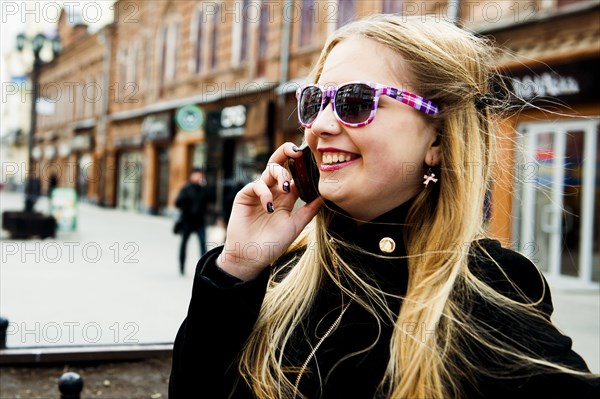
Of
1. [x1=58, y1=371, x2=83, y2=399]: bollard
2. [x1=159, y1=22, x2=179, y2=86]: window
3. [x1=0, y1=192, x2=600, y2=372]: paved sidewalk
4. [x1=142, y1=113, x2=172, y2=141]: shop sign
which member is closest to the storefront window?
[x1=142, y1=113, x2=172, y2=141]: shop sign

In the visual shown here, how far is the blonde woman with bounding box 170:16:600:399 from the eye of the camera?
123 cm

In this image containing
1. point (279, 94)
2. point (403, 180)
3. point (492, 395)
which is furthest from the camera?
point (279, 94)

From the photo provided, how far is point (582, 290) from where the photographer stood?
28.2 feet

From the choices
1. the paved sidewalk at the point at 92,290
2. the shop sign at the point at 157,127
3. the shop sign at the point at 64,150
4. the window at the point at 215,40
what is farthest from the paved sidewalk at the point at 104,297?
the shop sign at the point at 64,150

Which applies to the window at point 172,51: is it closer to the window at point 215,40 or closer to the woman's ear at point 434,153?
the window at point 215,40

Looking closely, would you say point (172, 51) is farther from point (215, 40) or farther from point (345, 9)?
point (345, 9)

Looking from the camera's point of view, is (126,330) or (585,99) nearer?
(126,330)

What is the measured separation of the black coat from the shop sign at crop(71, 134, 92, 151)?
3022cm

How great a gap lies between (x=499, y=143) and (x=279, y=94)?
1406cm

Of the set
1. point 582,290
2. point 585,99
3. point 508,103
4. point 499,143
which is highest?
point 585,99

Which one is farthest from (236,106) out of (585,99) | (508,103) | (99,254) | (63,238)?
(508,103)

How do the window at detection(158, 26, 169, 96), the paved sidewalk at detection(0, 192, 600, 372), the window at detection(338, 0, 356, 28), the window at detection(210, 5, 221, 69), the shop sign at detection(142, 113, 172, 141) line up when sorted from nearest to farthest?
the paved sidewalk at detection(0, 192, 600, 372) → the window at detection(338, 0, 356, 28) → the window at detection(210, 5, 221, 69) → the shop sign at detection(142, 113, 172, 141) → the window at detection(158, 26, 169, 96)

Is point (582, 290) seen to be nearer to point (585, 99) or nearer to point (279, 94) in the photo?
point (585, 99)

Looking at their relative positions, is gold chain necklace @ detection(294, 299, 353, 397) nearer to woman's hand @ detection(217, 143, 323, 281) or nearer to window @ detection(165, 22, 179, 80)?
woman's hand @ detection(217, 143, 323, 281)
